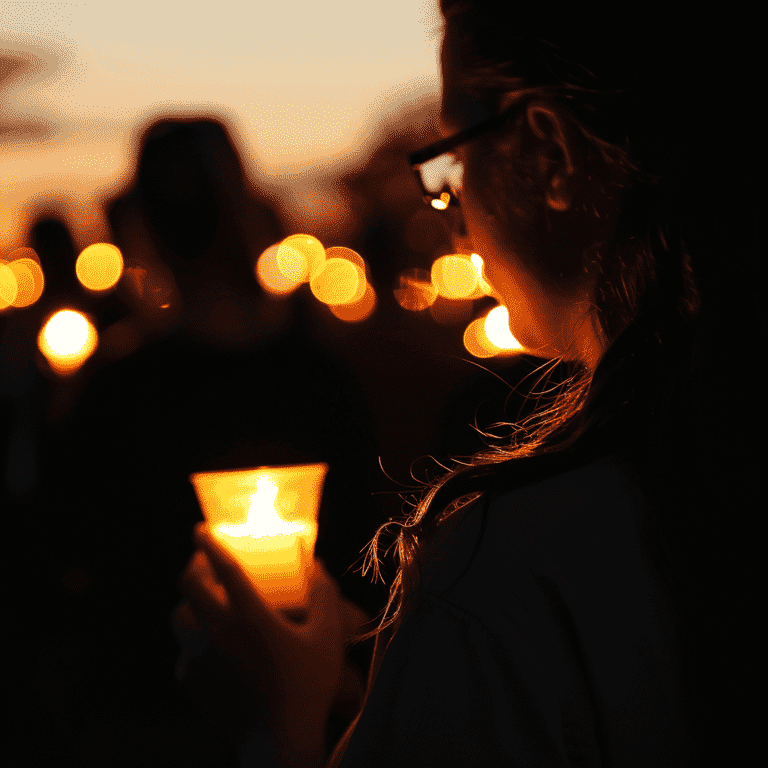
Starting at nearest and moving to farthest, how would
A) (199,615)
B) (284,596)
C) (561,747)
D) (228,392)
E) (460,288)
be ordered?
(561,747)
(199,615)
(284,596)
(228,392)
(460,288)

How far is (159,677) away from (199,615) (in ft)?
3.54

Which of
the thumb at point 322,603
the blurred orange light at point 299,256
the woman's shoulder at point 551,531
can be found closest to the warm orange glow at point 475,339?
the blurred orange light at point 299,256

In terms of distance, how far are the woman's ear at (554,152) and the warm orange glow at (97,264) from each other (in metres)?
10.7

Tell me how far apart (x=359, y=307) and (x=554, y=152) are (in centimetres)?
1424

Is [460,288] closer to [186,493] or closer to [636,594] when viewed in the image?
[186,493]

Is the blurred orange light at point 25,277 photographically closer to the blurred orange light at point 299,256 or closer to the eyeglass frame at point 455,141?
the blurred orange light at point 299,256

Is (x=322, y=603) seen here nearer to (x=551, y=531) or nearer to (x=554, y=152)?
(x=551, y=531)

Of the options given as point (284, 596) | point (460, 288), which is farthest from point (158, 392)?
point (460, 288)

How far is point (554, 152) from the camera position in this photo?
1023 millimetres

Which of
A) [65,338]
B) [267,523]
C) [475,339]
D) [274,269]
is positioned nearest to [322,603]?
[267,523]

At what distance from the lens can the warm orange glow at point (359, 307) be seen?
47.0ft

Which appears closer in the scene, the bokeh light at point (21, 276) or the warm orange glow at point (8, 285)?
the bokeh light at point (21, 276)

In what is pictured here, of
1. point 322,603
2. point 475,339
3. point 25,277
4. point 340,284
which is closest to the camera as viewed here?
point 322,603

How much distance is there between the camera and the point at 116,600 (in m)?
2.39
